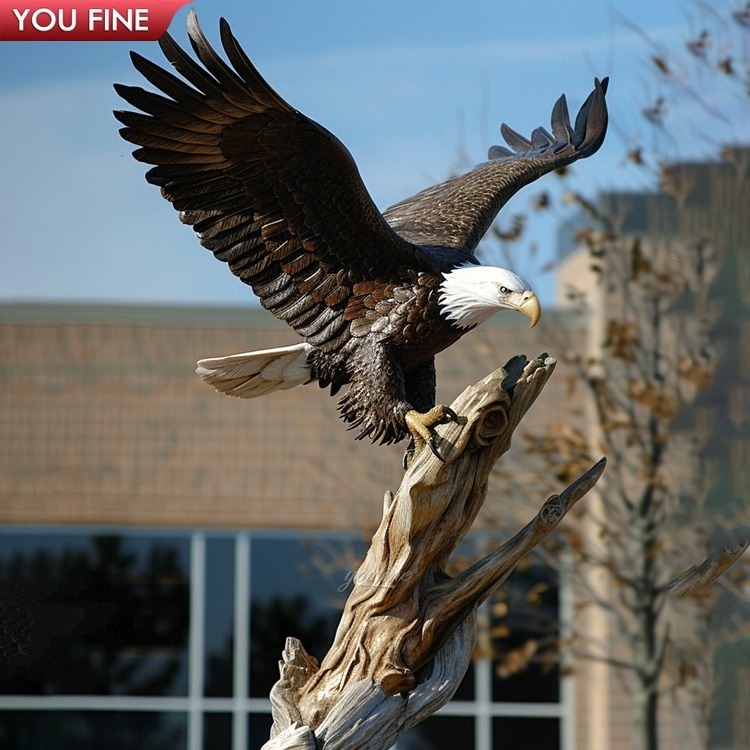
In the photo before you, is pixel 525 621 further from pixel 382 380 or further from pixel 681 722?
pixel 382 380

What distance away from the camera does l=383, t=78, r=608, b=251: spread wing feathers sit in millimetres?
4293

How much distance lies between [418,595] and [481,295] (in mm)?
870

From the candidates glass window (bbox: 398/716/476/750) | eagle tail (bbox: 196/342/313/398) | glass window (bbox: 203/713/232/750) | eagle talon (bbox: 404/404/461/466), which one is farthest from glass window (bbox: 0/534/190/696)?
eagle talon (bbox: 404/404/461/466)

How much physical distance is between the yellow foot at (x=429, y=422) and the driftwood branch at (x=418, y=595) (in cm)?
4

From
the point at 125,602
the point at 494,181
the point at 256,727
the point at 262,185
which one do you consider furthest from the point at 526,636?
the point at 262,185

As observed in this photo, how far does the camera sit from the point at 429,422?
12.4ft

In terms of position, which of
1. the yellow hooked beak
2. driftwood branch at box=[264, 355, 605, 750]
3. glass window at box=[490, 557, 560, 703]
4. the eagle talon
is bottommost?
glass window at box=[490, 557, 560, 703]

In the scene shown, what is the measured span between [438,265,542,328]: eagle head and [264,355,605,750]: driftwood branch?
0.21 m

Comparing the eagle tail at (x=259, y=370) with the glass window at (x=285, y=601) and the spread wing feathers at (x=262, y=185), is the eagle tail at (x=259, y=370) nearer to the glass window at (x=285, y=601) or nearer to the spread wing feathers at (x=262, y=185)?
the spread wing feathers at (x=262, y=185)

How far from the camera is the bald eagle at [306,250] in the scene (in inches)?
144

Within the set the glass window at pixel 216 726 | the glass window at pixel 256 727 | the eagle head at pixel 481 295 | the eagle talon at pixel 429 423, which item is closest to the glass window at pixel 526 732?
the glass window at pixel 256 727

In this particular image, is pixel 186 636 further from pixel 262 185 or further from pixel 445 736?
pixel 262 185

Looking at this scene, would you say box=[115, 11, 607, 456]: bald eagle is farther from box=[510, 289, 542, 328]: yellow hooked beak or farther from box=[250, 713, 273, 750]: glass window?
box=[250, 713, 273, 750]: glass window

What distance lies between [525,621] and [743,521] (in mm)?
3061
